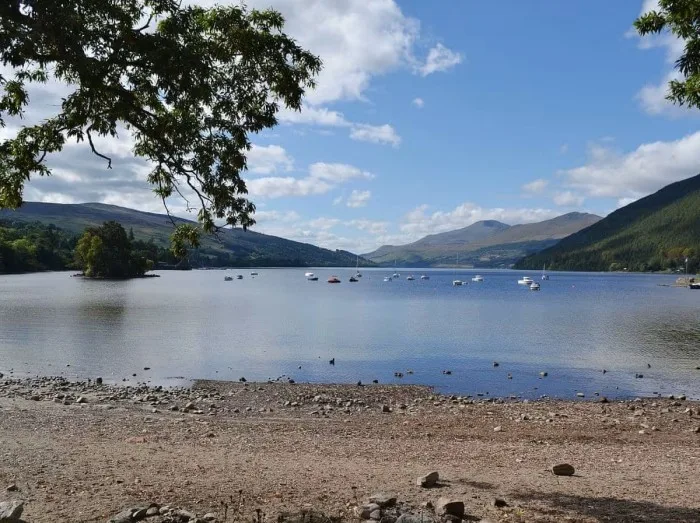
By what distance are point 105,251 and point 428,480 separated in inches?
7560

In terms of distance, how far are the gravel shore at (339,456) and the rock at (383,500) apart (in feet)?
0.59

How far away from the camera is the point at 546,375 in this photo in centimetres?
3925

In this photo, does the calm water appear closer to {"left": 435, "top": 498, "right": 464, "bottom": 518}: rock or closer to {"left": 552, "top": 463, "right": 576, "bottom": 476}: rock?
{"left": 552, "top": 463, "right": 576, "bottom": 476}: rock

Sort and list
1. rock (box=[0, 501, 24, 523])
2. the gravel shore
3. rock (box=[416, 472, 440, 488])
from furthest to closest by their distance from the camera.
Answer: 1. rock (box=[416, 472, 440, 488])
2. the gravel shore
3. rock (box=[0, 501, 24, 523])

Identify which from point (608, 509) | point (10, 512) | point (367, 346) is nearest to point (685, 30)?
point (608, 509)

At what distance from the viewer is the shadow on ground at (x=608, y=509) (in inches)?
407

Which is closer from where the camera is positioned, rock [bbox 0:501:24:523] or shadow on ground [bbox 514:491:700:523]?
rock [bbox 0:501:24:523]

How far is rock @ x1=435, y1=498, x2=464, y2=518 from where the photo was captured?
10133 millimetres

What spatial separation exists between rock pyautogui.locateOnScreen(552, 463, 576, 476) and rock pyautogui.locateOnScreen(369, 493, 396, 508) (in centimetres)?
519

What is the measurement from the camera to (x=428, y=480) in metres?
12.5

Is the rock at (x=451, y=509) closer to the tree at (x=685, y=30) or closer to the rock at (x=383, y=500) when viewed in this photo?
the rock at (x=383, y=500)

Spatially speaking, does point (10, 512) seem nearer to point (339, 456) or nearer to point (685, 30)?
point (339, 456)

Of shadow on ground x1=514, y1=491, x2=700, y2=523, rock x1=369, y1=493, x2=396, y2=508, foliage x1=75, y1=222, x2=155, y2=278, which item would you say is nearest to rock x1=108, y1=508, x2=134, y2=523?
rock x1=369, y1=493, x2=396, y2=508

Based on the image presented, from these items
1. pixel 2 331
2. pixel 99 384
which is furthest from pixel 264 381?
pixel 2 331
